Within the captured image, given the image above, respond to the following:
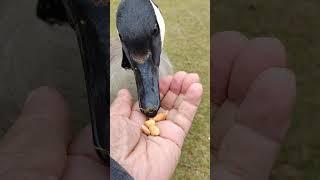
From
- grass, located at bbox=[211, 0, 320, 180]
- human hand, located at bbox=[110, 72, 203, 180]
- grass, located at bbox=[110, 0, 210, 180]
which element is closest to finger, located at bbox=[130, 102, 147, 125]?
human hand, located at bbox=[110, 72, 203, 180]

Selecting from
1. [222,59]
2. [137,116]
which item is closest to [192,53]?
[222,59]

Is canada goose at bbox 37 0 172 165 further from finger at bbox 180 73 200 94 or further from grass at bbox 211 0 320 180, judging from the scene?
grass at bbox 211 0 320 180

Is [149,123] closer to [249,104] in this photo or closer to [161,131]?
[161,131]

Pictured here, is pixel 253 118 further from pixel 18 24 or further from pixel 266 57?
pixel 18 24

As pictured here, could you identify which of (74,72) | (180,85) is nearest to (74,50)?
(74,72)

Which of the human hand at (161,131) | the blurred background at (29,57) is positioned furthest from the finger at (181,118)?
the blurred background at (29,57)
